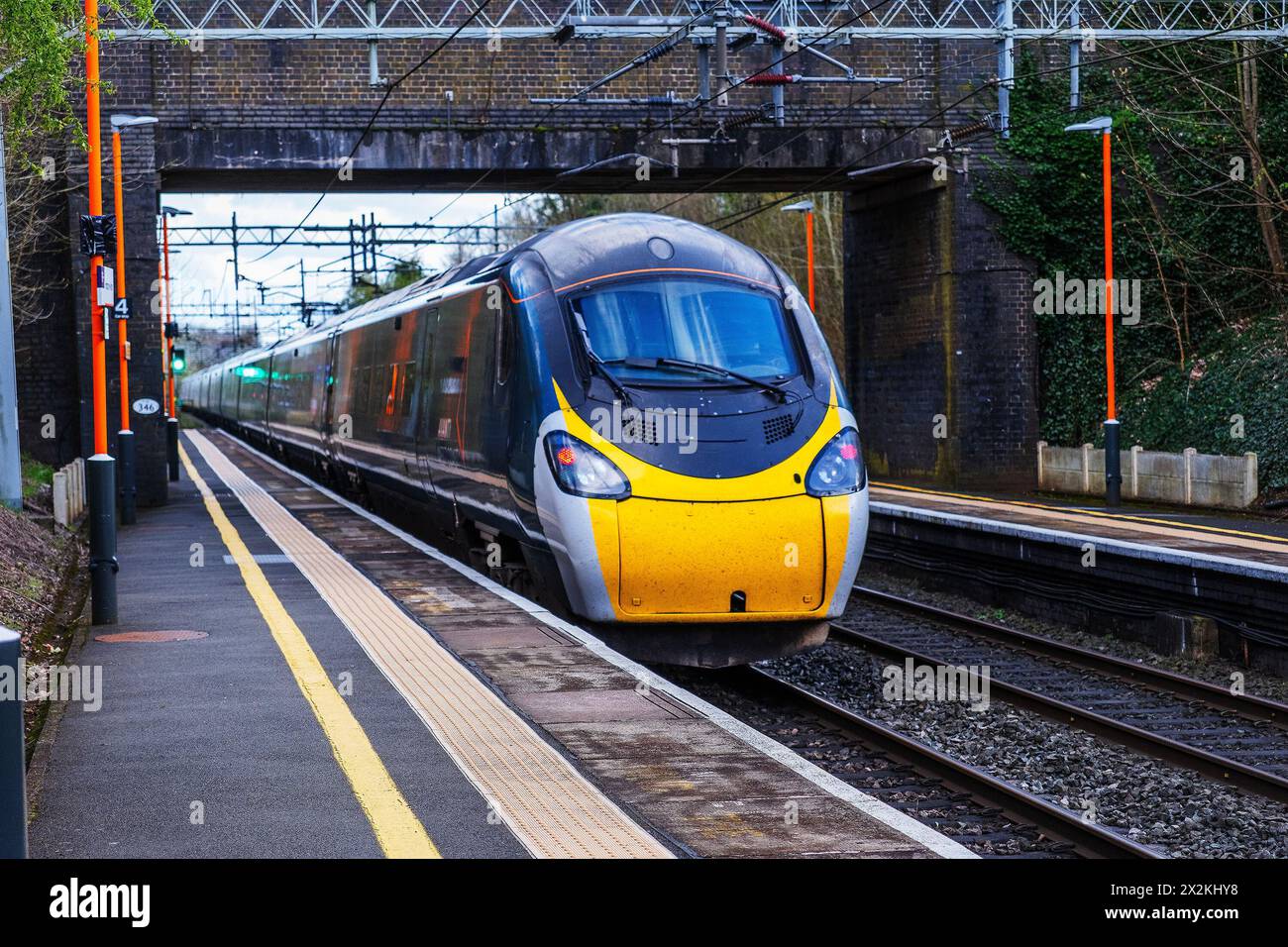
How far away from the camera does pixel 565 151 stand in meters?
25.1

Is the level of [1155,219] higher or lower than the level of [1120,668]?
higher

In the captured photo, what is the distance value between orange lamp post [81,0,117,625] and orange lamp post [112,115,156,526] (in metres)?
8.26

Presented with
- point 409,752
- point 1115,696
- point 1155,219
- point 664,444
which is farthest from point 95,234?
point 1155,219

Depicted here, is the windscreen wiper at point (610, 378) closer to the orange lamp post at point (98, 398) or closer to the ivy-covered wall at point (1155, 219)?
the orange lamp post at point (98, 398)

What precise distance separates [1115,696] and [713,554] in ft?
13.6

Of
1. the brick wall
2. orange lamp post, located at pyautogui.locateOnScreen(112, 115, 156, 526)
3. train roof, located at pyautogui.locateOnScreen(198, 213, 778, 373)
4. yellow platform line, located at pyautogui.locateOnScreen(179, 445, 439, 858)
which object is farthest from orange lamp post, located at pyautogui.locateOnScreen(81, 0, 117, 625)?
the brick wall

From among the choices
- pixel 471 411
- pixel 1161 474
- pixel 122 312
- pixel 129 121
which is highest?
pixel 129 121

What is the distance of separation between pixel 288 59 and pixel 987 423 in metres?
13.0

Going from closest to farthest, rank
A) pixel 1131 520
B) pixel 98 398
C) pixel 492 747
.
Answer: pixel 492 747 < pixel 98 398 < pixel 1131 520

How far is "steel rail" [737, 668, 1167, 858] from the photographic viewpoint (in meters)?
7.76

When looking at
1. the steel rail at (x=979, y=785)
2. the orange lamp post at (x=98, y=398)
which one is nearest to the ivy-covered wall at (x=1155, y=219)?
the steel rail at (x=979, y=785)

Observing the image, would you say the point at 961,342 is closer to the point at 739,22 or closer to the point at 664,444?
A: the point at 739,22

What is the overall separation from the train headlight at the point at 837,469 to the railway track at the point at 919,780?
1531 mm
